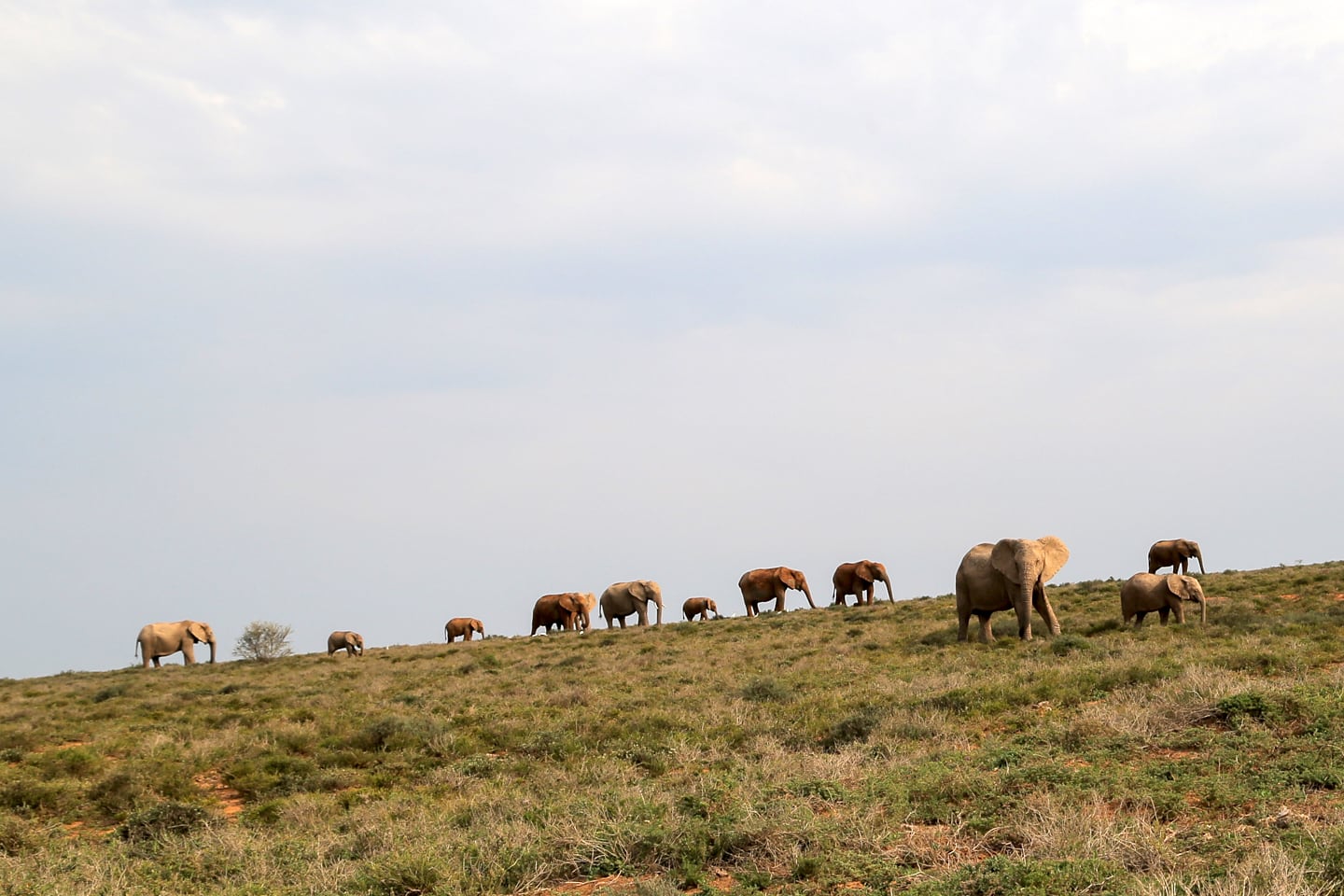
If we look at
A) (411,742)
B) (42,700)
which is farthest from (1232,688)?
(42,700)

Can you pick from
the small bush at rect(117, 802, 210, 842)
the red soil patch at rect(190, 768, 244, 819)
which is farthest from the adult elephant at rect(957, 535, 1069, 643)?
the small bush at rect(117, 802, 210, 842)

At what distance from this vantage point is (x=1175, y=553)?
35.2 m

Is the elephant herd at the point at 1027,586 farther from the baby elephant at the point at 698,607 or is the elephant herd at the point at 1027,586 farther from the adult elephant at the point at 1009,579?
the baby elephant at the point at 698,607

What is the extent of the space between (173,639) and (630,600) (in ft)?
59.5

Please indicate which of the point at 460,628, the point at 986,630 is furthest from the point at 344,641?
the point at 986,630

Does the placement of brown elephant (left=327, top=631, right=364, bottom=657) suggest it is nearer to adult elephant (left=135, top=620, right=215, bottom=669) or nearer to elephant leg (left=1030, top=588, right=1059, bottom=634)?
adult elephant (left=135, top=620, right=215, bottom=669)

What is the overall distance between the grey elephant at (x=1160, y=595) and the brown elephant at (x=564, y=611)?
24929mm

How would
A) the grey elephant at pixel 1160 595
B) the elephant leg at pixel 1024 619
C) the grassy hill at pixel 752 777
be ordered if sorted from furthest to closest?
1. the grey elephant at pixel 1160 595
2. the elephant leg at pixel 1024 619
3. the grassy hill at pixel 752 777

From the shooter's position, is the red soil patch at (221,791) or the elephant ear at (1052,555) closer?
the red soil patch at (221,791)

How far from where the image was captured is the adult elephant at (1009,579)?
62.0ft

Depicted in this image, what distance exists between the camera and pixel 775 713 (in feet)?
43.2

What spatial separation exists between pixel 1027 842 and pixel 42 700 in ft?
85.5

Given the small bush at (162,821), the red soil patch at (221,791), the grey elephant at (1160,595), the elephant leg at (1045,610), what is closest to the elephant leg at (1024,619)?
the elephant leg at (1045,610)

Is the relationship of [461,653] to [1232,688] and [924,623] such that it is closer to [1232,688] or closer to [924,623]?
[924,623]
